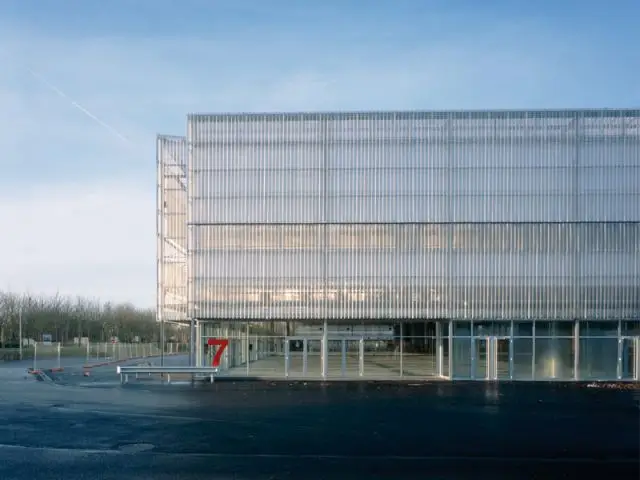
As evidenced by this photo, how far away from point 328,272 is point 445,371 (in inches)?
277

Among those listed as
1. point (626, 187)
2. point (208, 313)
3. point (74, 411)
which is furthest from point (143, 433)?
point (626, 187)

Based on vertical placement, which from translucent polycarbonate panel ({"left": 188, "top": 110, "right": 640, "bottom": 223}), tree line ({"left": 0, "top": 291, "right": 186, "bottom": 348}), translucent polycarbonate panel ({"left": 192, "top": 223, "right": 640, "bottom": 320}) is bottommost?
tree line ({"left": 0, "top": 291, "right": 186, "bottom": 348})

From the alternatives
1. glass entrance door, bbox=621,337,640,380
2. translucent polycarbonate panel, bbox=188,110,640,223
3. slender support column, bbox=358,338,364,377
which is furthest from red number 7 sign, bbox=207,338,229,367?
glass entrance door, bbox=621,337,640,380

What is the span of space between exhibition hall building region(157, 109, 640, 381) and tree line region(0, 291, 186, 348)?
49.1 meters

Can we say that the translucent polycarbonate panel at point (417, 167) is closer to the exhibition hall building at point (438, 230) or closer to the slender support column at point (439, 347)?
the exhibition hall building at point (438, 230)

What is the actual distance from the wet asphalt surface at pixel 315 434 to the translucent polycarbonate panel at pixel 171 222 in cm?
823

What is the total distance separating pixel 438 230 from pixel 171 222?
12573mm

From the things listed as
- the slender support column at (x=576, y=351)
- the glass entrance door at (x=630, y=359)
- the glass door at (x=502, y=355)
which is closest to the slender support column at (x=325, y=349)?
the glass door at (x=502, y=355)

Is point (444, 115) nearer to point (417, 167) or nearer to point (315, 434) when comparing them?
point (417, 167)

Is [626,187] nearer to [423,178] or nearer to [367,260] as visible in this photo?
[423,178]

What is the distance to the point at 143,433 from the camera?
14922 millimetres

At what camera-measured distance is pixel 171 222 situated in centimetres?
3297

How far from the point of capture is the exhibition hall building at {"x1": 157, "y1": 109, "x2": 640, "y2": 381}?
30.4 metres

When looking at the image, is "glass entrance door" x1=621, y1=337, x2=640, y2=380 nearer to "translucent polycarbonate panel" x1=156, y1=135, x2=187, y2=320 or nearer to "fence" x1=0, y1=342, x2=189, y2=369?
"translucent polycarbonate panel" x1=156, y1=135, x2=187, y2=320
